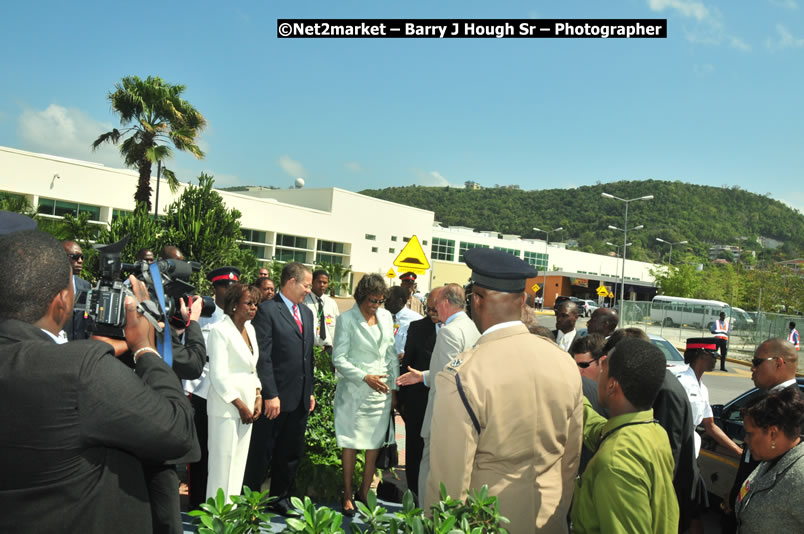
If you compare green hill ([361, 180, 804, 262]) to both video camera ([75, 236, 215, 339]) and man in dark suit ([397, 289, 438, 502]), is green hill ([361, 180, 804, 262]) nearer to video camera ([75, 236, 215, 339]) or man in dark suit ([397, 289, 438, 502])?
man in dark suit ([397, 289, 438, 502])

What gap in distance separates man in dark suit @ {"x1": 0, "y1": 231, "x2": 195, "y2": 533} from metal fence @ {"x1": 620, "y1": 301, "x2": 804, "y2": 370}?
84.9ft

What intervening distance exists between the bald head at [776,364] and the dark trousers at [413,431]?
8.98 ft

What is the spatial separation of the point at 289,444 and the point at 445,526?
3529 millimetres

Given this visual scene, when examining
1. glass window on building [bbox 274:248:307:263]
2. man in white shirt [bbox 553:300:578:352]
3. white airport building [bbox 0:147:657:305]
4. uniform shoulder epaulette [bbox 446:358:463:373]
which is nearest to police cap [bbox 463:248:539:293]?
uniform shoulder epaulette [bbox 446:358:463:373]

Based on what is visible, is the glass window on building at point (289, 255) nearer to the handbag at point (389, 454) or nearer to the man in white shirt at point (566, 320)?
the man in white shirt at point (566, 320)

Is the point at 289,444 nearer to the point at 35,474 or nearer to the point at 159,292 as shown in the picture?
the point at 159,292

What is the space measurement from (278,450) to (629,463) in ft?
11.6

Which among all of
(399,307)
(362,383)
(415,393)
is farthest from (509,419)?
(399,307)

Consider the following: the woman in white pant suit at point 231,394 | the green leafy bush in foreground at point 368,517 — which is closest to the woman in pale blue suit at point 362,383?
the woman in white pant suit at point 231,394

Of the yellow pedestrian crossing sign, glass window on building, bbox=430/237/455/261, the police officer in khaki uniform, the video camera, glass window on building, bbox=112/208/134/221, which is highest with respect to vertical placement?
glass window on building, bbox=430/237/455/261

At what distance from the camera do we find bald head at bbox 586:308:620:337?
631cm

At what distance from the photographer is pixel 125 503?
1919 mm

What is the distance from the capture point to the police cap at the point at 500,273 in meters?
2.71

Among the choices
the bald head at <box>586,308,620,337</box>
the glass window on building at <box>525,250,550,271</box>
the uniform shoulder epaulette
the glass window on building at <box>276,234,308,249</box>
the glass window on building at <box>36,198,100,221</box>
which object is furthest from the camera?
the glass window on building at <box>525,250,550,271</box>
